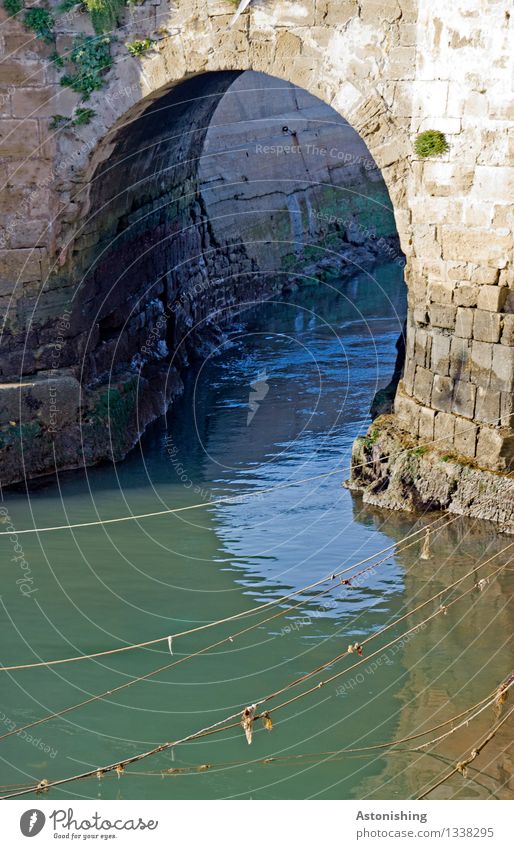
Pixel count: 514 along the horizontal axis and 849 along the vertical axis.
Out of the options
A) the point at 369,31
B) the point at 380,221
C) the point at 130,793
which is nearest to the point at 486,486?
the point at 369,31

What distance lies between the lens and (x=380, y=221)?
23094mm

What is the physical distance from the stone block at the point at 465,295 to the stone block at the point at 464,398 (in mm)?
631

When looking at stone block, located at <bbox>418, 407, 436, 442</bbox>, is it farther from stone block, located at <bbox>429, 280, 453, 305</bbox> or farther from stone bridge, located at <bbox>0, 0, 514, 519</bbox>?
stone block, located at <bbox>429, 280, 453, 305</bbox>

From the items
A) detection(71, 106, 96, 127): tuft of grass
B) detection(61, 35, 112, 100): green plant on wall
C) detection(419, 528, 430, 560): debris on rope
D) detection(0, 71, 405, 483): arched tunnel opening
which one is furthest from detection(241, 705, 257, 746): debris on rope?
detection(61, 35, 112, 100): green plant on wall

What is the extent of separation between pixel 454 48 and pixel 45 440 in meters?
5.00

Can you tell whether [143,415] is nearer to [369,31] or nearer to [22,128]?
[22,128]

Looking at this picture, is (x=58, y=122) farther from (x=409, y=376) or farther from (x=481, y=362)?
(x=481, y=362)

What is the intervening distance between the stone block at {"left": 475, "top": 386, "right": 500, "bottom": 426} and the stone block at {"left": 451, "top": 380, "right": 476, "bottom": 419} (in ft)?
0.19

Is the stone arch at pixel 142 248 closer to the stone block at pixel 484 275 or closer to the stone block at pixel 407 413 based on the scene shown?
the stone block at pixel 407 413

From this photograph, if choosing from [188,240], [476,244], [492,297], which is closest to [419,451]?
[492,297]

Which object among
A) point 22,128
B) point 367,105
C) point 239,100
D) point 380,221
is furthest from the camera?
point 380,221

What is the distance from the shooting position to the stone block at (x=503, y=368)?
1040 centimetres

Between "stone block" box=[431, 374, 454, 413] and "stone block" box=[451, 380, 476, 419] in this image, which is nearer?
"stone block" box=[451, 380, 476, 419]

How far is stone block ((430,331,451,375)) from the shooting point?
1090cm
